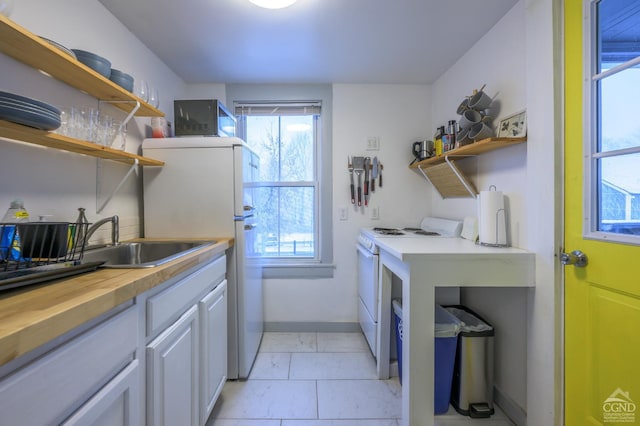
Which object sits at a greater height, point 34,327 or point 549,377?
point 34,327

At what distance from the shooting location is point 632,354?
100 cm

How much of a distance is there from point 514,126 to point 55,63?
7.13 ft

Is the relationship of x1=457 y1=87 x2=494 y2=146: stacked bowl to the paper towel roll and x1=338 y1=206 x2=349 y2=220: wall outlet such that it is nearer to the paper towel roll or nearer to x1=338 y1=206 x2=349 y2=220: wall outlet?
the paper towel roll

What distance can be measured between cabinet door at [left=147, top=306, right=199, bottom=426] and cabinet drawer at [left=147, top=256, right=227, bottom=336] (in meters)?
0.04

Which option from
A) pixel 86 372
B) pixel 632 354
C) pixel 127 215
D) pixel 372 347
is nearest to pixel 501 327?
pixel 632 354

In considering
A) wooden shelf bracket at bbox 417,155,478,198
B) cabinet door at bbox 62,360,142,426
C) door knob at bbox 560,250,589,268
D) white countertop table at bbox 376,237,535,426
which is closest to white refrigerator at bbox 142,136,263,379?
cabinet door at bbox 62,360,142,426

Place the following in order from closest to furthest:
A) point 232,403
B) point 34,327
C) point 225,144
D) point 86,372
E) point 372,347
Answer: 1. point 34,327
2. point 86,372
3. point 232,403
4. point 225,144
5. point 372,347

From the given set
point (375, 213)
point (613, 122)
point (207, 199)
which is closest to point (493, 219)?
point (613, 122)

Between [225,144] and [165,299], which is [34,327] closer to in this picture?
[165,299]

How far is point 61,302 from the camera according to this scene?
660mm

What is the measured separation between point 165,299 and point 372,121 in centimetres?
225

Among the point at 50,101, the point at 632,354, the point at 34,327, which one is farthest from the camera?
the point at 50,101

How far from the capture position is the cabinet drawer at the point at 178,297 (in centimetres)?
97

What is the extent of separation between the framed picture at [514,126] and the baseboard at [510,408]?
1.51 metres
